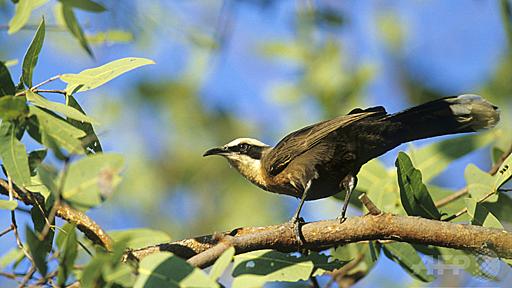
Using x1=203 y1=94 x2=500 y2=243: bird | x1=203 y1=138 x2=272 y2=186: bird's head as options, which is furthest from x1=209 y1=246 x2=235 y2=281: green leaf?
x1=203 y1=138 x2=272 y2=186: bird's head

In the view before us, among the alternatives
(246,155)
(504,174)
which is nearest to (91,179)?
(504,174)

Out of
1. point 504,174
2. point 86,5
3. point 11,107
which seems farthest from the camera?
point 86,5

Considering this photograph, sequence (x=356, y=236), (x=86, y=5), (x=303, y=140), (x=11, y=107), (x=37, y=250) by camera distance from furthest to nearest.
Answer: (x=303, y=140), (x=86, y=5), (x=356, y=236), (x=11, y=107), (x=37, y=250)

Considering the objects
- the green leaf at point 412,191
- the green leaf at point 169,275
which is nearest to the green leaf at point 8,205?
the green leaf at point 169,275

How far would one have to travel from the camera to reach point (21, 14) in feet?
10.5

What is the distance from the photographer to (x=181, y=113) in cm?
950

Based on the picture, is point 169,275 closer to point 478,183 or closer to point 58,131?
point 58,131

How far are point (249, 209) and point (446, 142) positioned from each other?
4.29 metres

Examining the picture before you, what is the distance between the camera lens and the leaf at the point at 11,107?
2561 millimetres

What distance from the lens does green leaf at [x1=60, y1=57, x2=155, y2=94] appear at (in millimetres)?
2912

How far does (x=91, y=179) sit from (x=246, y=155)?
2.97 metres

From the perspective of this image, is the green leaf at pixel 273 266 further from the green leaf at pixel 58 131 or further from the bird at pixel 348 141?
the green leaf at pixel 58 131

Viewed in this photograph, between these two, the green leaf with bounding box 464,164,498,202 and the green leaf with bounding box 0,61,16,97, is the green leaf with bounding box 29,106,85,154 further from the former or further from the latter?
the green leaf with bounding box 464,164,498,202

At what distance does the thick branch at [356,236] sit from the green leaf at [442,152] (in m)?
1.49
